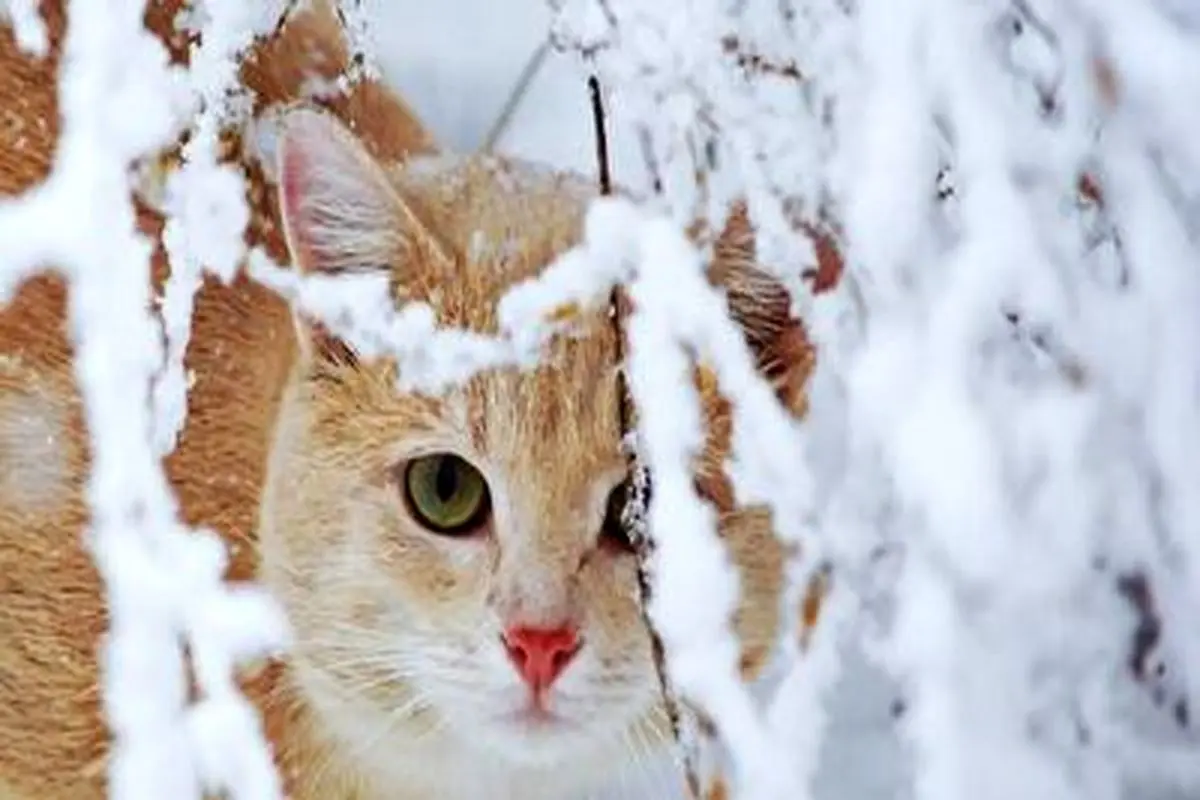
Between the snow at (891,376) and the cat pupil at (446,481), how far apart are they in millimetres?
94

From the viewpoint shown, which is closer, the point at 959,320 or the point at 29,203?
the point at 959,320

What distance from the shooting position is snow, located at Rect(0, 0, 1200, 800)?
638 mm

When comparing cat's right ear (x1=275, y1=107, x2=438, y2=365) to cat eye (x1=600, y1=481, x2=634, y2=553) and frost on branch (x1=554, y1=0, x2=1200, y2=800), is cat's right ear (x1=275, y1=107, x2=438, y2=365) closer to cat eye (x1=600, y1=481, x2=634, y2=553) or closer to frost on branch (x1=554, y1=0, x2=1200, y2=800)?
cat eye (x1=600, y1=481, x2=634, y2=553)

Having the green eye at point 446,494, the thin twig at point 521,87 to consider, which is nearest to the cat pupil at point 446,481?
the green eye at point 446,494

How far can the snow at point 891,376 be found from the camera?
638mm

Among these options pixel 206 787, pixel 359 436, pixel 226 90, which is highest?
pixel 226 90

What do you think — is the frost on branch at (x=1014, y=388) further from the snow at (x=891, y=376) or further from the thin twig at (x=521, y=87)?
the thin twig at (x=521, y=87)

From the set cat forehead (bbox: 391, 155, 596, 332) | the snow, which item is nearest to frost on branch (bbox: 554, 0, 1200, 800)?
the snow

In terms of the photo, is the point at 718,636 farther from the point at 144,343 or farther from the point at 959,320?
the point at 144,343

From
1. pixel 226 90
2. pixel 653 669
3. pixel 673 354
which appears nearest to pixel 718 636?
pixel 673 354

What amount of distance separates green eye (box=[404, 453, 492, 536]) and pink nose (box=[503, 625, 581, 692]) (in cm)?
6

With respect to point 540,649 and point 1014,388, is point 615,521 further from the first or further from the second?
point 1014,388

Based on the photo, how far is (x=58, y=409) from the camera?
41.1 inches

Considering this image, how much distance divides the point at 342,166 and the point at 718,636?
28 centimetres
